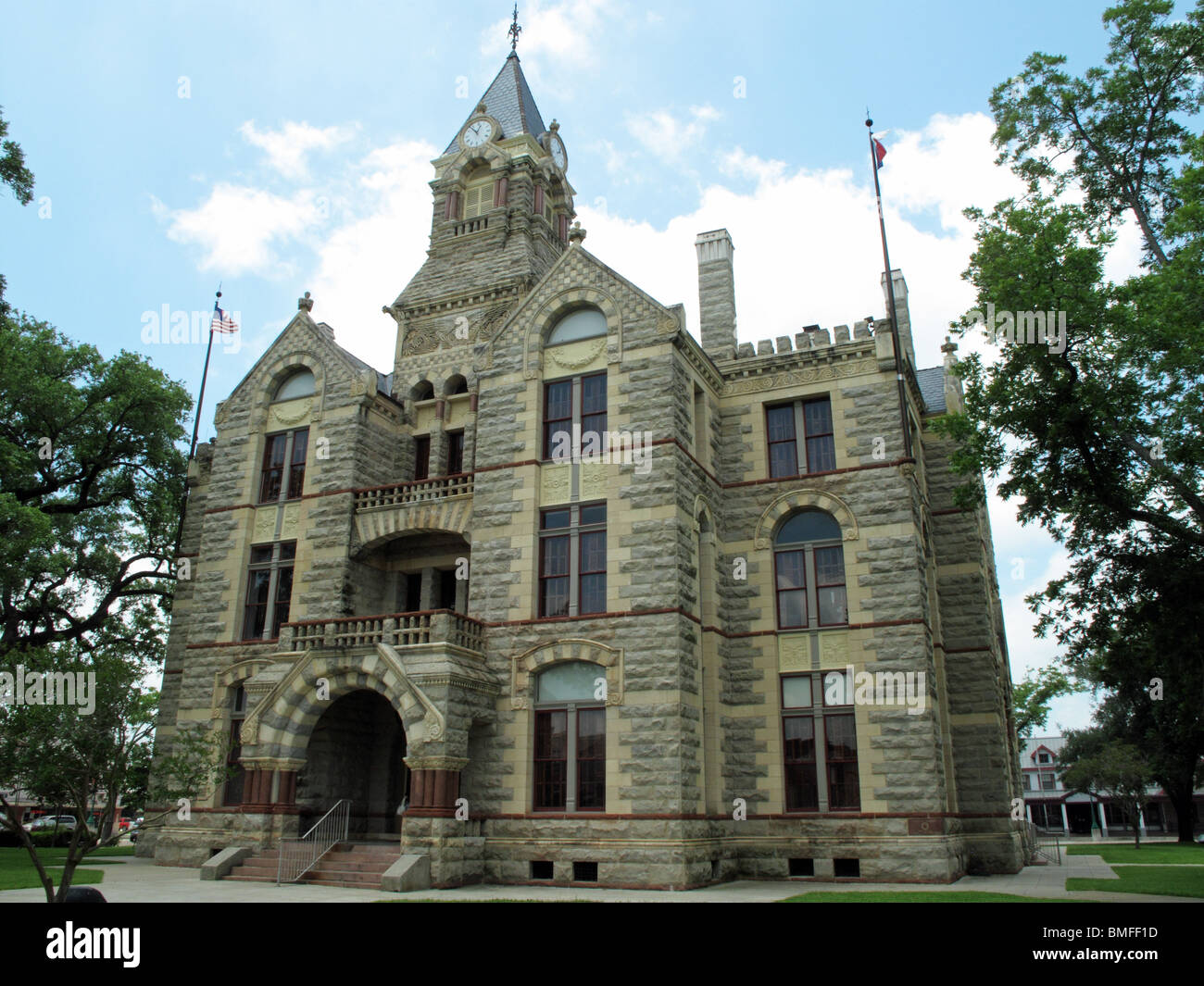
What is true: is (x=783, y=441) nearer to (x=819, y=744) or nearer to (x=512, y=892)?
(x=819, y=744)

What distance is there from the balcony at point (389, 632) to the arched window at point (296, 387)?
8.52 metres

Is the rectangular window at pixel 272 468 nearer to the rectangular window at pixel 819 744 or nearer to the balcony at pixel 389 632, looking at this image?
the balcony at pixel 389 632

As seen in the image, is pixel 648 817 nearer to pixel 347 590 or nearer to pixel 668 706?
pixel 668 706

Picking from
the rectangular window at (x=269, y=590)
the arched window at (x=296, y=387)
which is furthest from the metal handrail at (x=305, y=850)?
the arched window at (x=296, y=387)

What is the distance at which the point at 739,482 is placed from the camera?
82.7 ft

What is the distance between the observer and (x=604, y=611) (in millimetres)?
21984

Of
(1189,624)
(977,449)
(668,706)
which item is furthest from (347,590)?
(1189,624)

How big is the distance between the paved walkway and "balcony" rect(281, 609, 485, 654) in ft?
17.4

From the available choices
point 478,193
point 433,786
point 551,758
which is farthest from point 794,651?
point 478,193

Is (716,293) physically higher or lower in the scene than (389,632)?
higher

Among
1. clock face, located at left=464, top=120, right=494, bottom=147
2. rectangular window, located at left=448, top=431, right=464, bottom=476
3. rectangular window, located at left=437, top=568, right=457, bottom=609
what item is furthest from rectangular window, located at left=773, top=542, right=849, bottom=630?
clock face, located at left=464, top=120, right=494, bottom=147

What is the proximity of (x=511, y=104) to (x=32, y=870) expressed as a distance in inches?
1191
